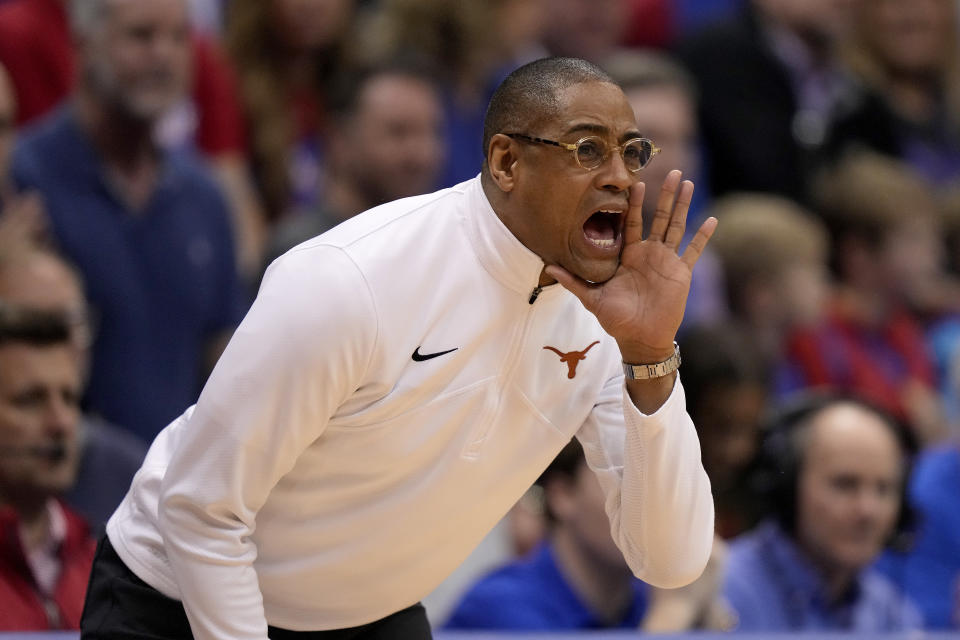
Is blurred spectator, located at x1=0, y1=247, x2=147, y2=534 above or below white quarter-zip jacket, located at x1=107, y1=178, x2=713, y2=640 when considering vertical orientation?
below

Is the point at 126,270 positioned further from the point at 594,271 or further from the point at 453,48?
the point at 594,271

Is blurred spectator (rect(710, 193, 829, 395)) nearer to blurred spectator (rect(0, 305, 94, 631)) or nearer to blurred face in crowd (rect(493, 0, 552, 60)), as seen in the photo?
blurred face in crowd (rect(493, 0, 552, 60))

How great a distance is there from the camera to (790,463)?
377cm

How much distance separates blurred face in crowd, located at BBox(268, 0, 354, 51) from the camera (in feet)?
16.0

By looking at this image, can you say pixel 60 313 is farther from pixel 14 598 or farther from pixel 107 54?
pixel 107 54

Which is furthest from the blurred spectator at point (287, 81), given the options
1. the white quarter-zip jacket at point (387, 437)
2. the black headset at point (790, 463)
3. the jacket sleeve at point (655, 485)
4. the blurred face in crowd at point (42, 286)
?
the jacket sleeve at point (655, 485)

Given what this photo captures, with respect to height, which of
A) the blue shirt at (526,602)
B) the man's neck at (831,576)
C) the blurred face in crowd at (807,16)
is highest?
the blurred face in crowd at (807,16)

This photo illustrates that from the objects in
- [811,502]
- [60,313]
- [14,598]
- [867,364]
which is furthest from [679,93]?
[14,598]

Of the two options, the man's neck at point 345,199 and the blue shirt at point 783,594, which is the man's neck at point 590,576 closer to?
the blue shirt at point 783,594

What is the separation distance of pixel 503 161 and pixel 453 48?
308cm

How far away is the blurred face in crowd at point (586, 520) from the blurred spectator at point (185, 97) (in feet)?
4.80

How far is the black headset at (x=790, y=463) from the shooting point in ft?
12.4

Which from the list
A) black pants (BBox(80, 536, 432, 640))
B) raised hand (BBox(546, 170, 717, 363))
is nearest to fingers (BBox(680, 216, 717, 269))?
raised hand (BBox(546, 170, 717, 363))

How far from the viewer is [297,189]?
197 inches
